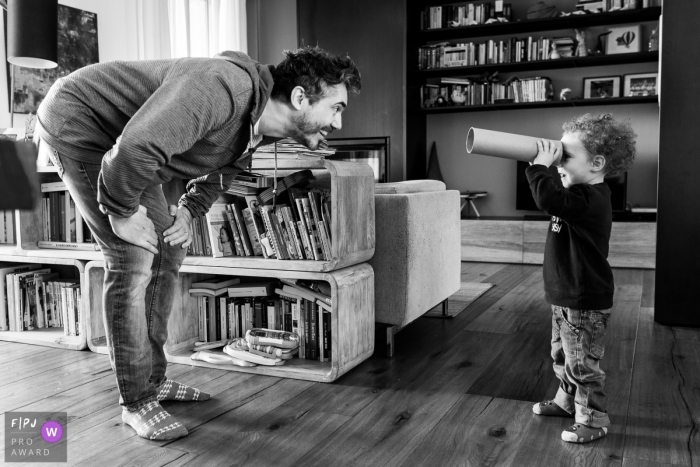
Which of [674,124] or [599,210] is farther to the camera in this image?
[674,124]

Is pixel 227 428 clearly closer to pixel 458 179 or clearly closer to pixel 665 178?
pixel 665 178

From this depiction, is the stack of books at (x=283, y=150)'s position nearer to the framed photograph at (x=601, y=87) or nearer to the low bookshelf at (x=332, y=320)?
the low bookshelf at (x=332, y=320)

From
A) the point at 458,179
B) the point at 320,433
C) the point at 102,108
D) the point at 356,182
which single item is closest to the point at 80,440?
the point at 320,433

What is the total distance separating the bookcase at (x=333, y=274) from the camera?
199cm

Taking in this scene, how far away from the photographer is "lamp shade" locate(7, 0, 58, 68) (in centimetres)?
245

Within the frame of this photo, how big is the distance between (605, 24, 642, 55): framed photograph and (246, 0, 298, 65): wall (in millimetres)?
2885

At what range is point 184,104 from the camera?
1242 mm

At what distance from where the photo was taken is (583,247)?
158cm

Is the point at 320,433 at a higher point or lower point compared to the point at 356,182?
lower

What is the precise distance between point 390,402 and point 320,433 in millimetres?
307

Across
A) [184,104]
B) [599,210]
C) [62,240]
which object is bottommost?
[62,240]

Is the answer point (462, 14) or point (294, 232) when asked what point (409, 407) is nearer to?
point (294, 232)

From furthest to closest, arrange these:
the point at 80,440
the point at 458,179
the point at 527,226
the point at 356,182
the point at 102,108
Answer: the point at 458,179 < the point at 527,226 < the point at 356,182 < the point at 80,440 < the point at 102,108

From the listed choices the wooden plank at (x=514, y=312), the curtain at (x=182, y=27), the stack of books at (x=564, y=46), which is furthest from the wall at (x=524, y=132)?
the curtain at (x=182, y=27)
